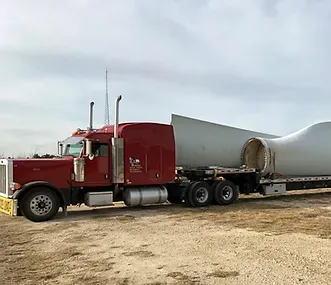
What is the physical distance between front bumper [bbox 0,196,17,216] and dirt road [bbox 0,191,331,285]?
35cm

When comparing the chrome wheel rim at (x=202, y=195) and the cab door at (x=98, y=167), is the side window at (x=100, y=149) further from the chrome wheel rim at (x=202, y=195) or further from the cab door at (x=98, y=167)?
the chrome wheel rim at (x=202, y=195)

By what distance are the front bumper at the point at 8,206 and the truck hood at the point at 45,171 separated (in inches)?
25.4

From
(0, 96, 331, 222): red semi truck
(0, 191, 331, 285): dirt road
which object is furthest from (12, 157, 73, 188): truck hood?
(0, 191, 331, 285): dirt road

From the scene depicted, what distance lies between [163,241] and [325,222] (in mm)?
4810

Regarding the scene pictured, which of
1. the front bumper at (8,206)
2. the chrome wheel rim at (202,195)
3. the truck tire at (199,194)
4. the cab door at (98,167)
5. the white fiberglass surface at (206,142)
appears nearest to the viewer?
the front bumper at (8,206)

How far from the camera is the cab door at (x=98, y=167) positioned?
1434cm

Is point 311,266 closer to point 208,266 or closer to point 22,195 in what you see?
point 208,266

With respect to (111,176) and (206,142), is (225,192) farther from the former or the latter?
(111,176)

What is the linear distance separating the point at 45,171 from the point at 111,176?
216cm

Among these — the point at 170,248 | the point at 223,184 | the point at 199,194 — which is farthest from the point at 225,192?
the point at 170,248

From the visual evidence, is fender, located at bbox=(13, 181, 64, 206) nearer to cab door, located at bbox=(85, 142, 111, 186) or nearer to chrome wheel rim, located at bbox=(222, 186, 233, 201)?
cab door, located at bbox=(85, 142, 111, 186)

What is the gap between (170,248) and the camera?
875 centimetres

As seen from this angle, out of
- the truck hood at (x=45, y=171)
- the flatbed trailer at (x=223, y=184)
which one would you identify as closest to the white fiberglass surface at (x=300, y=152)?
the flatbed trailer at (x=223, y=184)

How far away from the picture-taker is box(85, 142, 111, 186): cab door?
1434 centimetres
